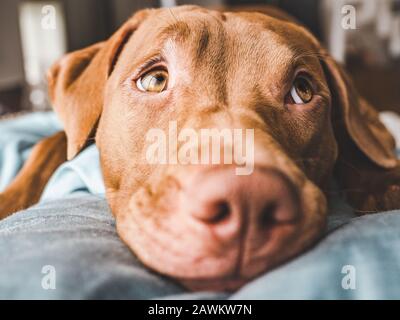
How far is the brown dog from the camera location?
1.19 metres

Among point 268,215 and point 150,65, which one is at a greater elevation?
point 150,65

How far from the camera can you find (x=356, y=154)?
2525 millimetres

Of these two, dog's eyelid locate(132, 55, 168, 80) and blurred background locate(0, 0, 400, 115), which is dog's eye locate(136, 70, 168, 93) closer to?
dog's eyelid locate(132, 55, 168, 80)

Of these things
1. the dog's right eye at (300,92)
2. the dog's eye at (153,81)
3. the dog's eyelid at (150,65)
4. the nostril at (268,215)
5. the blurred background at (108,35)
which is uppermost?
the dog's eyelid at (150,65)

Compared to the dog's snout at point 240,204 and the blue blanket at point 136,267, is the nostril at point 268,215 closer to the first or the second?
the dog's snout at point 240,204

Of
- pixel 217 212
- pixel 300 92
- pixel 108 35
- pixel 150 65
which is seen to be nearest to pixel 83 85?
pixel 150 65

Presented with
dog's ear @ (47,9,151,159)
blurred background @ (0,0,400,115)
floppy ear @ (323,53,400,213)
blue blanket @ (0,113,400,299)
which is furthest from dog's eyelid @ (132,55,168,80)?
blurred background @ (0,0,400,115)

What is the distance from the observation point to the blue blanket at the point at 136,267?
3.75 feet

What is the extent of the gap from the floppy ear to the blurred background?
4.29 m

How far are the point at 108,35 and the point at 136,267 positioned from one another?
20.7 ft

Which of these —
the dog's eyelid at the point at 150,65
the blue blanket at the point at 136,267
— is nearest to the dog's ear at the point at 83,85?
the dog's eyelid at the point at 150,65

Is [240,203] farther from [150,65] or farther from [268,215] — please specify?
[150,65]

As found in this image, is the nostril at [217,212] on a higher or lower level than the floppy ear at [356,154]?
higher
